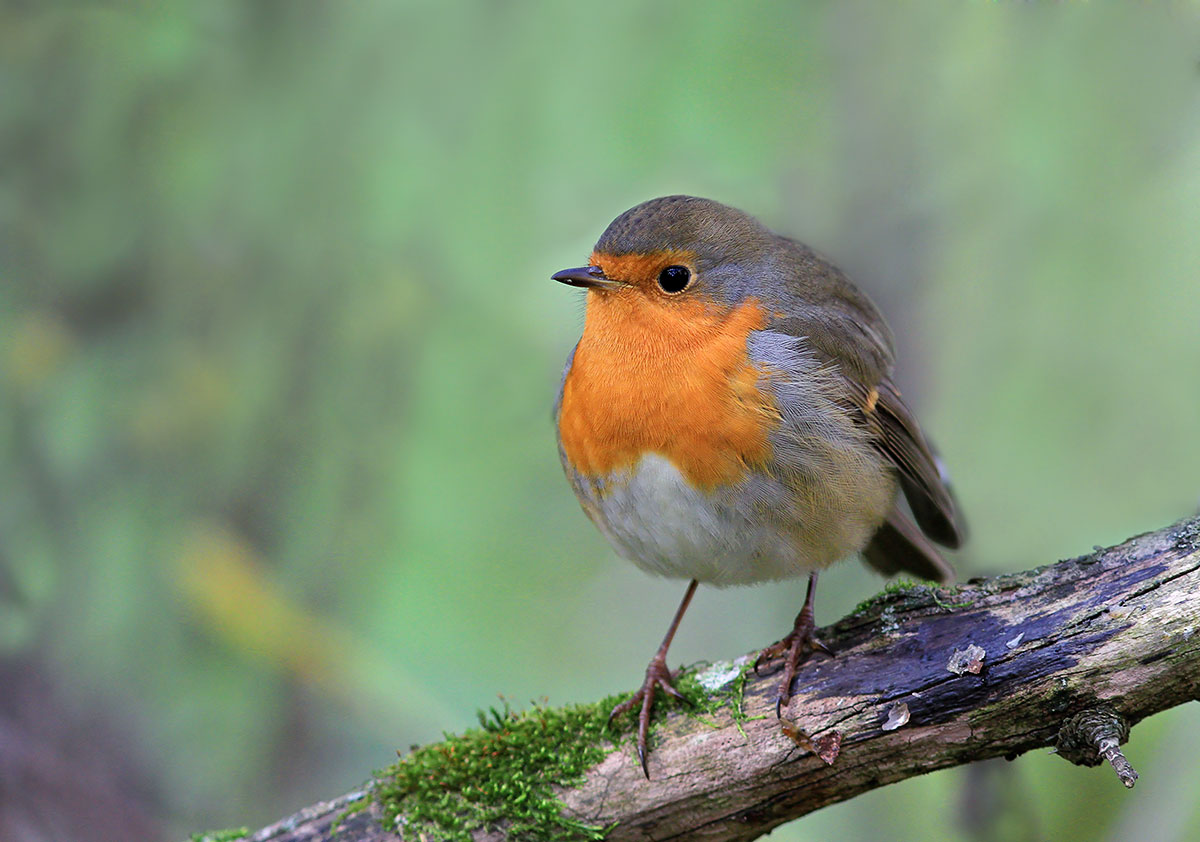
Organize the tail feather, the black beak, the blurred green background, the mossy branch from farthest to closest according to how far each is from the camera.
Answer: the blurred green background
the tail feather
the black beak
the mossy branch

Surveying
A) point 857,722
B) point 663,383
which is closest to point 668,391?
point 663,383

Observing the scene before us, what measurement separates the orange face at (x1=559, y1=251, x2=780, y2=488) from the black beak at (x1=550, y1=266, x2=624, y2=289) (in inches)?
0.9

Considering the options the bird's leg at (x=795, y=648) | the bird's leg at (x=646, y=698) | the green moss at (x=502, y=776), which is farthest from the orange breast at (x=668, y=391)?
the green moss at (x=502, y=776)

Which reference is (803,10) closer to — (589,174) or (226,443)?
(589,174)

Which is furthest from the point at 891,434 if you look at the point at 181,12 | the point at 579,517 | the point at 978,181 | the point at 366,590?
the point at 181,12

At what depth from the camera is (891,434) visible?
3473 mm

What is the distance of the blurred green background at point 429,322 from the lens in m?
4.41

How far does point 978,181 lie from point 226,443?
3.52 m

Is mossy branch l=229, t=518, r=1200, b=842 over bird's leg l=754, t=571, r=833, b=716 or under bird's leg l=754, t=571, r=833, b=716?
under

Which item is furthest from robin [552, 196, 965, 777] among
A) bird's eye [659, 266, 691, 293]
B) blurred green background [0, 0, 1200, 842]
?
blurred green background [0, 0, 1200, 842]

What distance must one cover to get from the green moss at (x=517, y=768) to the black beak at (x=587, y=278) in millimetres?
1209

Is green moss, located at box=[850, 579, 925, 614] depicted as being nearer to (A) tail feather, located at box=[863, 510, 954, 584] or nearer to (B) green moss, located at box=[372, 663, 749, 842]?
(B) green moss, located at box=[372, 663, 749, 842]

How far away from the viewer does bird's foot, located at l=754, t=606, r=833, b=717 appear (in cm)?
298

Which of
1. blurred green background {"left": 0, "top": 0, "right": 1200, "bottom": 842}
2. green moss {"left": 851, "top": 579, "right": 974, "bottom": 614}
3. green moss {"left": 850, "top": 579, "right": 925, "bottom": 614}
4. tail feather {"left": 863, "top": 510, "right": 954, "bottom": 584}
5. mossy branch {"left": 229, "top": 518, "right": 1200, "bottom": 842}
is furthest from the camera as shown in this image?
blurred green background {"left": 0, "top": 0, "right": 1200, "bottom": 842}
